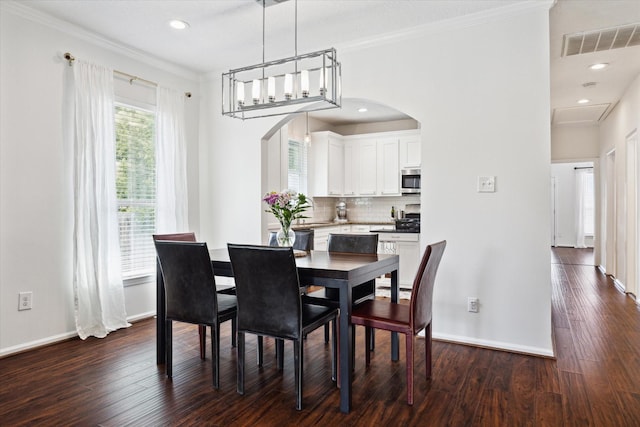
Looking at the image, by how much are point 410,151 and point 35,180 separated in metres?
5.27

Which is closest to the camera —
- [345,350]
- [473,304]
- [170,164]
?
[345,350]

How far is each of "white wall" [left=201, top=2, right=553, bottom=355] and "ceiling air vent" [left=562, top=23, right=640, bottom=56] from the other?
846 mm

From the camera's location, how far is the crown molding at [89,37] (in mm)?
3193

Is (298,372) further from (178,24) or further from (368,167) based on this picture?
(368,167)

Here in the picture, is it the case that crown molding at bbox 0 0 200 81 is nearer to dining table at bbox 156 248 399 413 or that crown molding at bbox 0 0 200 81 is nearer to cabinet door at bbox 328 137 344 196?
dining table at bbox 156 248 399 413

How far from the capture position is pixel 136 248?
166 inches

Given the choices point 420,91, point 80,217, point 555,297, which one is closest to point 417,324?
point 420,91

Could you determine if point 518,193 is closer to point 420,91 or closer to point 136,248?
point 420,91

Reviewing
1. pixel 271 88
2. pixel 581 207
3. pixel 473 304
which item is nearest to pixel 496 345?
pixel 473 304

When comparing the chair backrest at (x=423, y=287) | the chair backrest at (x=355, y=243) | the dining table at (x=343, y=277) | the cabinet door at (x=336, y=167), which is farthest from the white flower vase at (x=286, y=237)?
the cabinet door at (x=336, y=167)

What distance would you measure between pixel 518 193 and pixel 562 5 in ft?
4.81

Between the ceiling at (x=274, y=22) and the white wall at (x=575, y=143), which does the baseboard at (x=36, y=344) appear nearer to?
the ceiling at (x=274, y=22)

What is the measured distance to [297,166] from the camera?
686 centimetres

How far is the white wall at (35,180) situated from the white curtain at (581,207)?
12.1 m
